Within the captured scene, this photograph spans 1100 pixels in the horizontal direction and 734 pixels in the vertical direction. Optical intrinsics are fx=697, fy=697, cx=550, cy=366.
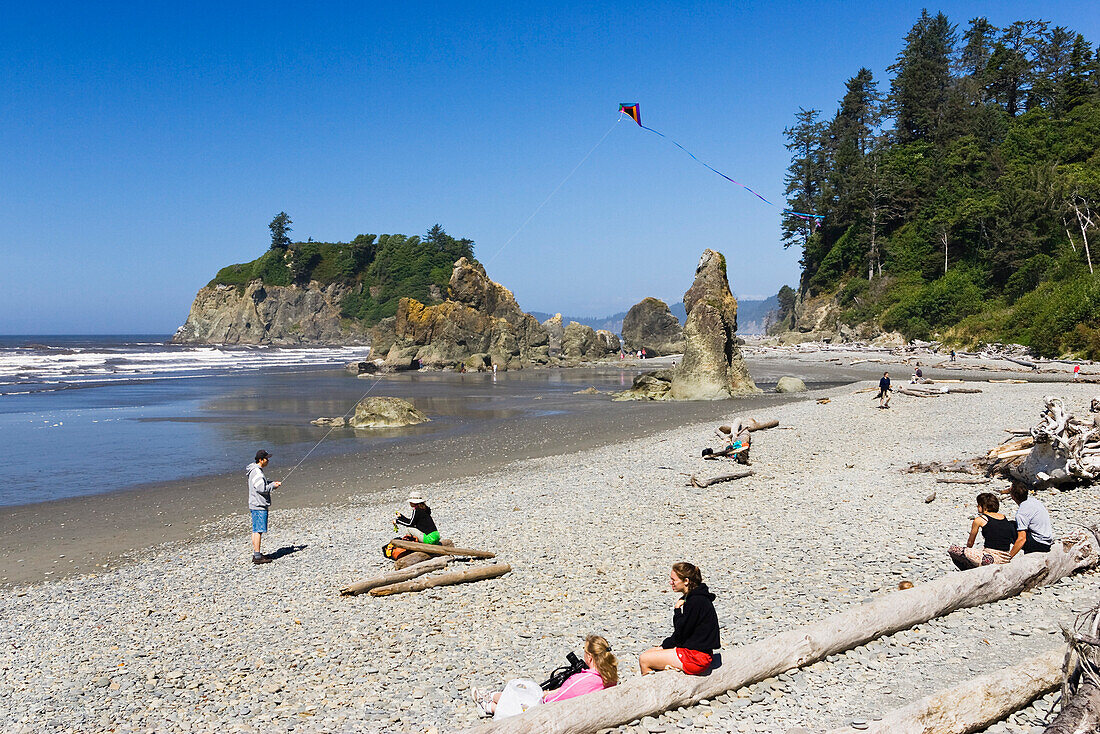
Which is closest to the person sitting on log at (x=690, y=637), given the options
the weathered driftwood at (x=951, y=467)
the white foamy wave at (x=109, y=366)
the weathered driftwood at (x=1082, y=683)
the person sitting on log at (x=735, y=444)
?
the weathered driftwood at (x=1082, y=683)

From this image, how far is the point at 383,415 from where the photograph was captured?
86.1 ft

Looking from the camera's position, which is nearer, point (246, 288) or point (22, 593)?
point (22, 593)

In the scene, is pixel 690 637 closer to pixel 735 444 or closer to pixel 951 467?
pixel 951 467

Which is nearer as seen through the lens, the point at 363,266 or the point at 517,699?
the point at 517,699

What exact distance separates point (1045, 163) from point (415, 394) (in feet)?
161

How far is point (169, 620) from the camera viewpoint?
8.27 metres

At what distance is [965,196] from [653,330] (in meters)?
29.8

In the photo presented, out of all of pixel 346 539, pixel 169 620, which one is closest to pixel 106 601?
pixel 169 620

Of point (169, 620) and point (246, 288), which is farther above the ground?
point (246, 288)

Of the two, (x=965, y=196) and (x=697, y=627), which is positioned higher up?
(x=965, y=196)

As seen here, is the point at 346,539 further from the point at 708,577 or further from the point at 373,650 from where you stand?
the point at 708,577

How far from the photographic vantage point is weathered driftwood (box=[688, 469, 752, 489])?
549 inches

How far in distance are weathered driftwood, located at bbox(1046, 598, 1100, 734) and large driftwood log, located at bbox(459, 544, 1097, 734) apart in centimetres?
154

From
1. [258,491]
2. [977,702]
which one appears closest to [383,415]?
[258,491]
